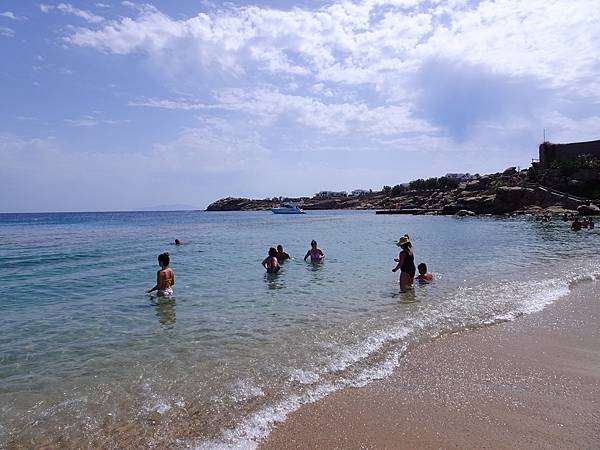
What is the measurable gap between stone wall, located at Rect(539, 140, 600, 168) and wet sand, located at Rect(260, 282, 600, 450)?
80.7 meters

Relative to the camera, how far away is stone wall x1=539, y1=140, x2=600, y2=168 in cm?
7450

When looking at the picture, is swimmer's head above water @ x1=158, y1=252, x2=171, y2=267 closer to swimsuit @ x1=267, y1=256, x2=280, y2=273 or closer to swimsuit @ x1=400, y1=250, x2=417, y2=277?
swimsuit @ x1=267, y1=256, x2=280, y2=273

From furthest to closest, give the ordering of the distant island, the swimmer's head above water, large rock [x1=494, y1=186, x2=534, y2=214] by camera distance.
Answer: large rock [x1=494, y1=186, x2=534, y2=214]
the distant island
the swimmer's head above water

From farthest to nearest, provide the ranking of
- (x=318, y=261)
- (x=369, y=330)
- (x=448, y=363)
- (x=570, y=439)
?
1. (x=318, y=261)
2. (x=369, y=330)
3. (x=448, y=363)
4. (x=570, y=439)

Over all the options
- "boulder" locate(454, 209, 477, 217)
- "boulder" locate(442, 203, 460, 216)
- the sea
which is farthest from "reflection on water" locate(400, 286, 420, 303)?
"boulder" locate(442, 203, 460, 216)

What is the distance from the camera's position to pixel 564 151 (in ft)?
255

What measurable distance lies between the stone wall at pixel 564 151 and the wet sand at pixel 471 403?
80.7 metres

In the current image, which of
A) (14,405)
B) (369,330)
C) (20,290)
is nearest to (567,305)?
(369,330)

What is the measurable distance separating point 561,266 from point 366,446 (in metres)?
14.7

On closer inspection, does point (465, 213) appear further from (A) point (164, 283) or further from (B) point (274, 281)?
(A) point (164, 283)

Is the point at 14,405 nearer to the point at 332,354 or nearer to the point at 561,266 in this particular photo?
the point at 332,354

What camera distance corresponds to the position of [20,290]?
43.9 feet

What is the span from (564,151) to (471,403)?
284 feet

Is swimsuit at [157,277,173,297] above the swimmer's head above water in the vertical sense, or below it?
below
